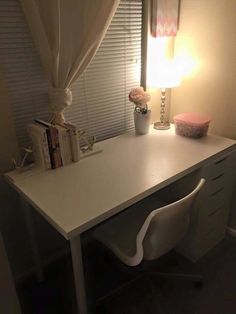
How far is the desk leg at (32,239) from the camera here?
138cm

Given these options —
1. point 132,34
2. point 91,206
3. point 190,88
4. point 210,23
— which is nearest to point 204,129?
point 190,88

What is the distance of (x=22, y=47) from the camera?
129cm

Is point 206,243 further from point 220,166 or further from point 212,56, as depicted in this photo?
point 212,56

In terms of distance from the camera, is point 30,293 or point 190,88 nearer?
point 30,293

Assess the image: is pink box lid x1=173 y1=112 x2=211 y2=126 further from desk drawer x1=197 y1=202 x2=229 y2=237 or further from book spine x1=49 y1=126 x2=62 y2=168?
book spine x1=49 y1=126 x2=62 y2=168

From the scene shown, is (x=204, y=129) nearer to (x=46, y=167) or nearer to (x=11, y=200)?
(x=46, y=167)

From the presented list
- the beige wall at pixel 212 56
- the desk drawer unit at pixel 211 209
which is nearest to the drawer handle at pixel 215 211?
the desk drawer unit at pixel 211 209

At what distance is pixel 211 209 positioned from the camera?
5.38ft

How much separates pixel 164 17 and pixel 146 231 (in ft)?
4.52

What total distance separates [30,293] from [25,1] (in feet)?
5.09

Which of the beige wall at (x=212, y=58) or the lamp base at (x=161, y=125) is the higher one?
the beige wall at (x=212, y=58)

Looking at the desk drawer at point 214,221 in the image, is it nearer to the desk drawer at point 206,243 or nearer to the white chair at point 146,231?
the desk drawer at point 206,243

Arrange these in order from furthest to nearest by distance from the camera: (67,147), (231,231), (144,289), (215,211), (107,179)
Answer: (231,231) < (215,211) < (144,289) < (67,147) < (107,179)

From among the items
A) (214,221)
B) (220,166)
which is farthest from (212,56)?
(214,221)
